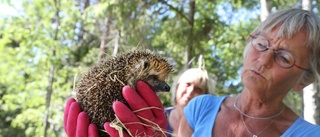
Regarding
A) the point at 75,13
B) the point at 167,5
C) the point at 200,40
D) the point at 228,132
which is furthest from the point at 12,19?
the point at 228,132

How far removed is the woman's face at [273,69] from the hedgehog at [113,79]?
1.90 feet

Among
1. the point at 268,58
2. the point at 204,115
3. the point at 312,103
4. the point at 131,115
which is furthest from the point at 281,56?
the point at 312,103

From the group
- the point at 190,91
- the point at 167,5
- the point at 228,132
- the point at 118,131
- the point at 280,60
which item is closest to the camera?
the point at 118,131

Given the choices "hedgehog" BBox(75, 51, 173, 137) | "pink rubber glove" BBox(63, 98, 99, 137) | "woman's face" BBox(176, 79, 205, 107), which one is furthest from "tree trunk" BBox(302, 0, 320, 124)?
"pink rubber glove" BBox(63, 98, 99, 137)

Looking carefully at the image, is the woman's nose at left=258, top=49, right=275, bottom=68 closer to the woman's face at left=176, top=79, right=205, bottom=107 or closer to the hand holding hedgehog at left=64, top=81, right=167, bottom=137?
the hand holding hedgehog at left=64, top=81, right=167, bottom=137

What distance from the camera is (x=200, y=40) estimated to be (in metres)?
8.25

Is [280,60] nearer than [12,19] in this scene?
Yes

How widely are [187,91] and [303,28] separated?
151 cm

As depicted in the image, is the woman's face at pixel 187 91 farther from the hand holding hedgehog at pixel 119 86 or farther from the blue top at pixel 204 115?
the hand holding hedgehog at pixel 119 86

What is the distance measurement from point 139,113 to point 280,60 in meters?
0.82

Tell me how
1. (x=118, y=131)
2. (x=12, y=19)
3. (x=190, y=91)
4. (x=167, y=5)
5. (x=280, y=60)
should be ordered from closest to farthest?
1. (x=118, y=131)
2. (x=280, y=60)
3. (x=190, y=91)
4. (x=167, y=5)
5. (x=12, y=19)

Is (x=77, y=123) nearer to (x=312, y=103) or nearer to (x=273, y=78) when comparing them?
(x=273, y=78)

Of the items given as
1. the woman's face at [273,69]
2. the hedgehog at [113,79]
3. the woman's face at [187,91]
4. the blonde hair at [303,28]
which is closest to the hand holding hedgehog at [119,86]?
the hedgehog at [113,79]

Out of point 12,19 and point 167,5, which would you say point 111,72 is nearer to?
point 167,5
